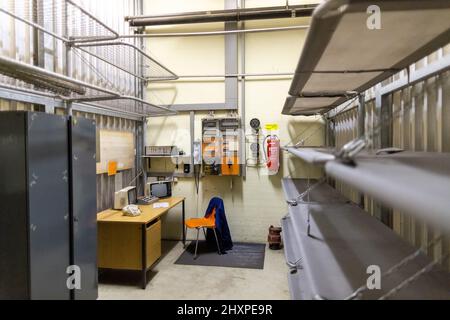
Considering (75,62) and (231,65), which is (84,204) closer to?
(75,62)

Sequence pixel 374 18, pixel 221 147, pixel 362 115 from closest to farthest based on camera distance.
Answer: pixel 374 18 < pixel 362 115 < pixel 221 147

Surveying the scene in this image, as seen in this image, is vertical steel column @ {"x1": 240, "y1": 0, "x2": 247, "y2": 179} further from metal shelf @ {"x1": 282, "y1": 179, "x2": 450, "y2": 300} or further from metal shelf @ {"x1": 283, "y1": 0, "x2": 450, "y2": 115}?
metal shelf @ {"x1": 283, "y1": 0, "x2": 450, "y2": 115}

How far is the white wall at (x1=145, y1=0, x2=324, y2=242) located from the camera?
4117 millimetres

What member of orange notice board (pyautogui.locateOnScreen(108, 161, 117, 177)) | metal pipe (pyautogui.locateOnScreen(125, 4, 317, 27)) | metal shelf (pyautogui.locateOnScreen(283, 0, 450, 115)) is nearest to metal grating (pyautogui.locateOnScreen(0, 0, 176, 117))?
metal pipe (pyautogui.locateOnScreen(125, 4, 317, 27))

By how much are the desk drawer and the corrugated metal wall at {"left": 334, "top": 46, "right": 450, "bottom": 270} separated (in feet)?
7.11

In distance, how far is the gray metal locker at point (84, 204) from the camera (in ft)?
7.30

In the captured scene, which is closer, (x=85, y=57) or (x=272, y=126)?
(x=85, y=57)

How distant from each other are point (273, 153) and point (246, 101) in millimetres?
873

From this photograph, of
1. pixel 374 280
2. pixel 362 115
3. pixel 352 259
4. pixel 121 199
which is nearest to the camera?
pixel 374 280

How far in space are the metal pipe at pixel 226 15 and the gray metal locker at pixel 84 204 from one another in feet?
7.73

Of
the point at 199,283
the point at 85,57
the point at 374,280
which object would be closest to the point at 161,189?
the point at 199,283

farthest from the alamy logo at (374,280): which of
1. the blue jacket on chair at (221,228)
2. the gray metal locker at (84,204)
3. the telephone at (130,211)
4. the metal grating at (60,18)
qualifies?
the blue jacket on chair at (221,228)

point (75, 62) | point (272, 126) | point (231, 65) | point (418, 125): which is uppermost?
point (231, 65)

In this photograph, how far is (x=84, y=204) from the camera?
235 cm
